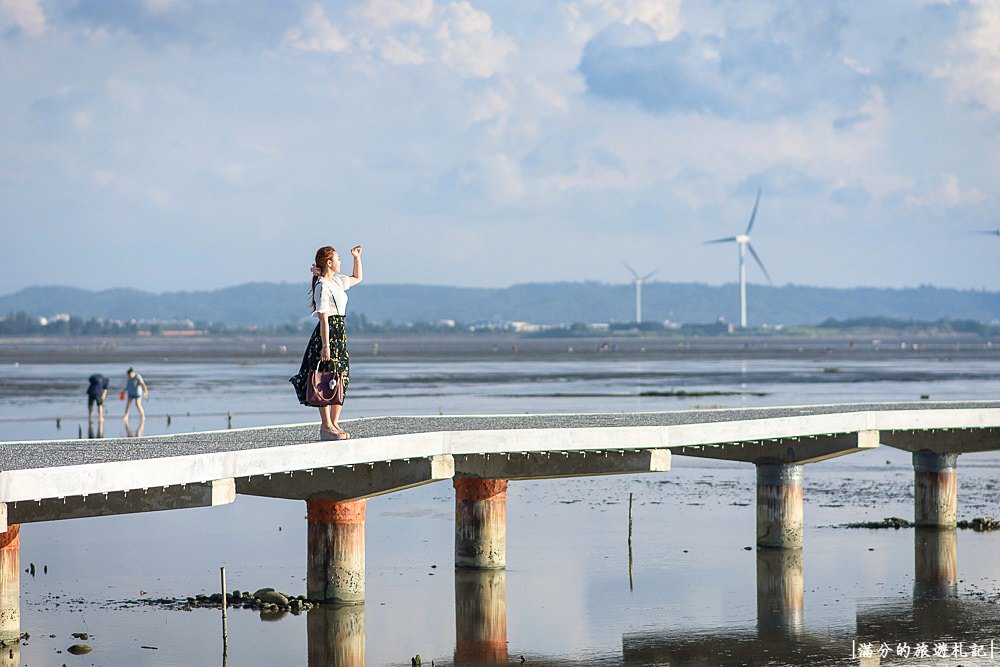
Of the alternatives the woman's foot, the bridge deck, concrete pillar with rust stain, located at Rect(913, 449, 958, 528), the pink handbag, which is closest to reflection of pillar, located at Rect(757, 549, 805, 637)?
the bridge deck

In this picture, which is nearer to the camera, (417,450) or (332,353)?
(332,353)

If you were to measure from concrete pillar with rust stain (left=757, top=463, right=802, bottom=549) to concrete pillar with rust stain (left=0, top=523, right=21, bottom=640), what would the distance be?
1473cm

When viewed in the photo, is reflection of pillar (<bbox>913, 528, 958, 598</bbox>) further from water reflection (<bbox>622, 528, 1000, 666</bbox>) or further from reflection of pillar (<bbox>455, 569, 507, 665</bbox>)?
reflection of pillar (<bbox>455, 569, 507, 665</bbox>)

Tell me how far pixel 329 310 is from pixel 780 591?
10870 mm

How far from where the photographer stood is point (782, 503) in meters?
30.3

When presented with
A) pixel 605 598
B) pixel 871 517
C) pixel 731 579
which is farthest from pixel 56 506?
pixel 871 517

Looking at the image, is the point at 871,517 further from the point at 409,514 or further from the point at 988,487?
the point at 409,514

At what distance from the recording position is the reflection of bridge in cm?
2009

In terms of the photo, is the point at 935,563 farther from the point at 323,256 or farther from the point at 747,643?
the point at 323,256

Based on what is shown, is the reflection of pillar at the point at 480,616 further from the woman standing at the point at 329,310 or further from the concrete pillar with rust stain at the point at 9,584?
the concrete pillar with rust stain at the point at 9,584

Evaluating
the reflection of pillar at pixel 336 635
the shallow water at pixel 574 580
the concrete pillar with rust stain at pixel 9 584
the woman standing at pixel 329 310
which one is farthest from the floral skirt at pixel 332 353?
the concrete pillar with rust stain at pixel 9 584

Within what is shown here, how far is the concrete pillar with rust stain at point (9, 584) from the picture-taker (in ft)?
69.3

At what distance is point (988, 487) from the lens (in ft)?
134

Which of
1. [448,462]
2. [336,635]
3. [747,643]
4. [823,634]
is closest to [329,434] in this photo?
[448,462]
